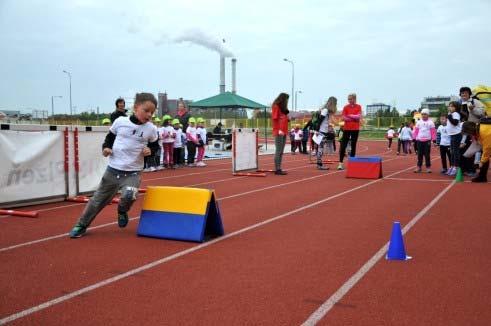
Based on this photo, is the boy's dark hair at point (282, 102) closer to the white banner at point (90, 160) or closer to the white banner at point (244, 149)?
the white banner at point (244, 149)

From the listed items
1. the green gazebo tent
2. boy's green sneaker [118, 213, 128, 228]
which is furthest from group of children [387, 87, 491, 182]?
the green gazebo tent

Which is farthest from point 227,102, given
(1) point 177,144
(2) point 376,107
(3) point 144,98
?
(2) point 376,107

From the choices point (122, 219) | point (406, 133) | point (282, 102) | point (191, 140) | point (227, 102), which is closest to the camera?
point (122, 219)

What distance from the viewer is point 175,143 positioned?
56.2ft

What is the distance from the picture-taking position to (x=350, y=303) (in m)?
3.96

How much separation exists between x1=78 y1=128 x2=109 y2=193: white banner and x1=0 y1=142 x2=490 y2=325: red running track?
1822 mm

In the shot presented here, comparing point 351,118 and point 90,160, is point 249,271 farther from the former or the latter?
point 351,118

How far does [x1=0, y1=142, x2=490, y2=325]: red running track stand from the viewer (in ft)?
12.3

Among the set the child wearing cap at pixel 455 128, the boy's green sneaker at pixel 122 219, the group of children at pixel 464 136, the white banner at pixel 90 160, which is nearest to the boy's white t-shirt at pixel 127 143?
the boy's green sneaker at pixel 122 219

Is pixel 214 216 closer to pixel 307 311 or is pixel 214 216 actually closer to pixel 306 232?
pixel 306 232

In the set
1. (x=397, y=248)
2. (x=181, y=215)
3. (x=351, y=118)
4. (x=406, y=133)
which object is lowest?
(x=397, y=248)

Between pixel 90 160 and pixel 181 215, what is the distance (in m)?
4.81

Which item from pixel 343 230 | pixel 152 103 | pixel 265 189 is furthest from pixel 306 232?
pixel 265 189

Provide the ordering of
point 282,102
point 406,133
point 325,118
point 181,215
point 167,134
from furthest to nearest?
1. point 406,133
2. point 167,134
3. point 325,118
4. point 282,102
5. point 181,215
